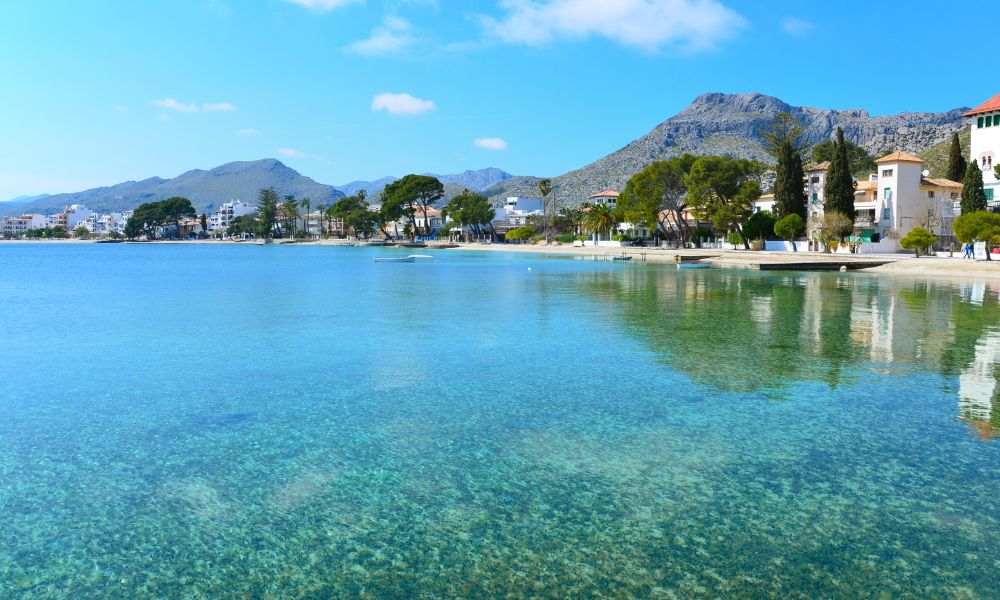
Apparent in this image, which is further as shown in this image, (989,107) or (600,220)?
(600,220)

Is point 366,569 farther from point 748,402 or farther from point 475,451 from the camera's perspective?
point 748,402

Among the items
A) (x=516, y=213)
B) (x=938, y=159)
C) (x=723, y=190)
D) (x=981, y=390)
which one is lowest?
(x=981, y=390)

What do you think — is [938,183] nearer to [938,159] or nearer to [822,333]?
[822,333]

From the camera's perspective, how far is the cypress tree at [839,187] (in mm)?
59500

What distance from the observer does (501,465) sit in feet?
26.9

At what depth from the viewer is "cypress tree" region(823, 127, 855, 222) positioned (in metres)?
59.5

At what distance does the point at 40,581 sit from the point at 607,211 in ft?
307

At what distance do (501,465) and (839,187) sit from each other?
60.1 m

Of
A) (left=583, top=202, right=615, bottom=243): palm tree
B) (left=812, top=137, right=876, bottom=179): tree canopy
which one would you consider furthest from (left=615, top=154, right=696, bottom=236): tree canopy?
(left=812, top=137, right=876, bottom=179): tree canopy

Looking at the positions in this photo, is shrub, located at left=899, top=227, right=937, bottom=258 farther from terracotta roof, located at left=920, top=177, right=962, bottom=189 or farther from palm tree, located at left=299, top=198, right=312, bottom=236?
palm tree, located at left=299, top=198, right=312, bottom=236

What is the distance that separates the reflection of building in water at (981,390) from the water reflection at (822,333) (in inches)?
0.6

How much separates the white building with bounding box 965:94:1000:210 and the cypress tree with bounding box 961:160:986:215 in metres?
6.34

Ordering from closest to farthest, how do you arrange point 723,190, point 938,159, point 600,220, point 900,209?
point 900,209 → point 723,190 → point 600,220 → point 938,159

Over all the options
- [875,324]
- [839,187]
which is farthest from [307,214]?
[875,324]
